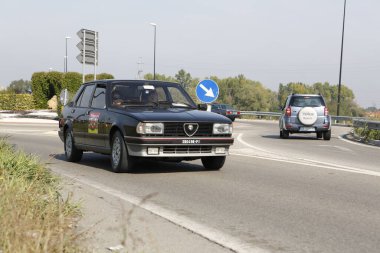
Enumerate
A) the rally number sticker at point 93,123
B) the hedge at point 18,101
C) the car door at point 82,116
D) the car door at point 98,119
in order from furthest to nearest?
the hedge at point 18,101, the car door at point 82,116, the rally number sticker at point 93,123, the car door at point 98,119

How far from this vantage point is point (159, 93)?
10.8 meters

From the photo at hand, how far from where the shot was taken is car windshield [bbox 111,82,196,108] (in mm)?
10484

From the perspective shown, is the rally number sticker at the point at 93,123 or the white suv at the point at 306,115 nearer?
the rally number sticker at the point at 93,123

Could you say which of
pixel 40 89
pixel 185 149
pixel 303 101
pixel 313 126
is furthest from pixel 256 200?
pixel 40 89

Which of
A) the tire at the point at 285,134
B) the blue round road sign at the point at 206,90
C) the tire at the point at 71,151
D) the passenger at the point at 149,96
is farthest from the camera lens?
the tire at the point at 285,134

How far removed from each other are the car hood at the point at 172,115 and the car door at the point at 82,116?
168 cm

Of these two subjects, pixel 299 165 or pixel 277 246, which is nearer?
pixel 277 246

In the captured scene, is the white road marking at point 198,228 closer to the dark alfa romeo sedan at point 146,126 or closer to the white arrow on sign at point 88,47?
the dark alfa romeo sedan at point 146,126

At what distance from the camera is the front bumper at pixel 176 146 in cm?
933

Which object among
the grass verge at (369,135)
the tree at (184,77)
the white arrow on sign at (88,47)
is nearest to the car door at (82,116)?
the white arrow on sign at (88,47)

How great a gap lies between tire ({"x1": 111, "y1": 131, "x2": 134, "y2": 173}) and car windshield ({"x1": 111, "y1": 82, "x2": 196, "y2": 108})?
769 millimetres

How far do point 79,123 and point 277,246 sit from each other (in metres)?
7.26

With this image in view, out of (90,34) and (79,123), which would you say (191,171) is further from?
(90,34)

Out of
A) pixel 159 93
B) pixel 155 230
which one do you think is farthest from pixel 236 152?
pixel 155 230
